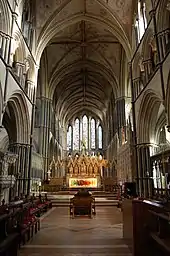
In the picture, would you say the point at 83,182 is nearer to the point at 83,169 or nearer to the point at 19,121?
the point at 83,169

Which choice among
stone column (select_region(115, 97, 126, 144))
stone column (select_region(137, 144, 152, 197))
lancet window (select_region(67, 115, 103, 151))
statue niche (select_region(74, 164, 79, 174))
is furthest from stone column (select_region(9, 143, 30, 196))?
lancet window (select_region(67, 115, 103, 151))

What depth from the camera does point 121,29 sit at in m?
15.1

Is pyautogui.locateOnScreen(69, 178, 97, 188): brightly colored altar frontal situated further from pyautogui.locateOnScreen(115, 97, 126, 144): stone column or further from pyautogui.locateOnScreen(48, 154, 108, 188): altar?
pyautogui.locateOnScreen(115, 97, 126, 144): stone column

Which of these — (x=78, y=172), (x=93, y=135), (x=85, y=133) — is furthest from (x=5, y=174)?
(x=93, y=135)

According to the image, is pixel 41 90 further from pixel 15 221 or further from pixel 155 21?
pixel 15 221

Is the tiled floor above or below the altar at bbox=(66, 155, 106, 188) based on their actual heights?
below

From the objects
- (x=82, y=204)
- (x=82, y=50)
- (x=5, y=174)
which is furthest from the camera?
(x=82, y=50)

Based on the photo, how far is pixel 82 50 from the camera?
70.6ft

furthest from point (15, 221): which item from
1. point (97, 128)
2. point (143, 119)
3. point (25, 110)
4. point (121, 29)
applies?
point (97, 128)

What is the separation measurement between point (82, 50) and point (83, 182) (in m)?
12.7

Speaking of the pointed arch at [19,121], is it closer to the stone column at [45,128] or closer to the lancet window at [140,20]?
the lancet window at [140,20]

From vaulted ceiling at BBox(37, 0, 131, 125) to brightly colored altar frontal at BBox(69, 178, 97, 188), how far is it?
29.1 feet

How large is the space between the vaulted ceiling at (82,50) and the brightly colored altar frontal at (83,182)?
8864 mm

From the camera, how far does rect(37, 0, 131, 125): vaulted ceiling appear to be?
1512 cm
